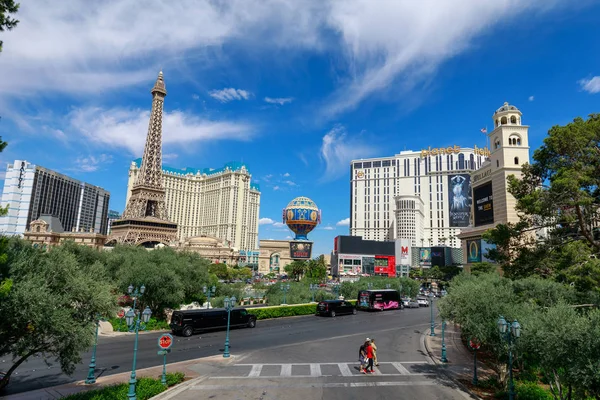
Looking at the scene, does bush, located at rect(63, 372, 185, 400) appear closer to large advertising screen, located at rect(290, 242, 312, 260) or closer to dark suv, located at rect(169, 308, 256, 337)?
dark suv, located at rect(169, 308, 256, 337)

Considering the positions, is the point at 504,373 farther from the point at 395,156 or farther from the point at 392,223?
the point at 395,156

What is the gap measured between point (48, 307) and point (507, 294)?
56.2ft

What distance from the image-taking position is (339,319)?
3547 centimetres

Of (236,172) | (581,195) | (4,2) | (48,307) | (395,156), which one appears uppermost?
(395,156)

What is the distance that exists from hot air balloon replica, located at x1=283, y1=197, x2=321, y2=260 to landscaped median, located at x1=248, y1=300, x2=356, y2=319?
63171 mm

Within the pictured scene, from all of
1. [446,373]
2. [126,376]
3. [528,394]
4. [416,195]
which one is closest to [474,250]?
[446,373]

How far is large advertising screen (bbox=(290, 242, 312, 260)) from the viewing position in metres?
106

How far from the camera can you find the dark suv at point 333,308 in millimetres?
37031

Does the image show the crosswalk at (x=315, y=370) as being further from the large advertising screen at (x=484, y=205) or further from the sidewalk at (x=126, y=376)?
the large advertising screen at (x=484, y=205)

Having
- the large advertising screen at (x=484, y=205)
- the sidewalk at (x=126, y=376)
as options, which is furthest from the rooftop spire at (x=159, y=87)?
the sidewalk at (x=126, y=376)

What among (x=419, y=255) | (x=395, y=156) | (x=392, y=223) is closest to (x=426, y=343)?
(x=419, y=255)

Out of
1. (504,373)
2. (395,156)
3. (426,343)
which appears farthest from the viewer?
(395,156)

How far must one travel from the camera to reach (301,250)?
106 m

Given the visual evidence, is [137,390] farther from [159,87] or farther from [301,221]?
[159,87]
